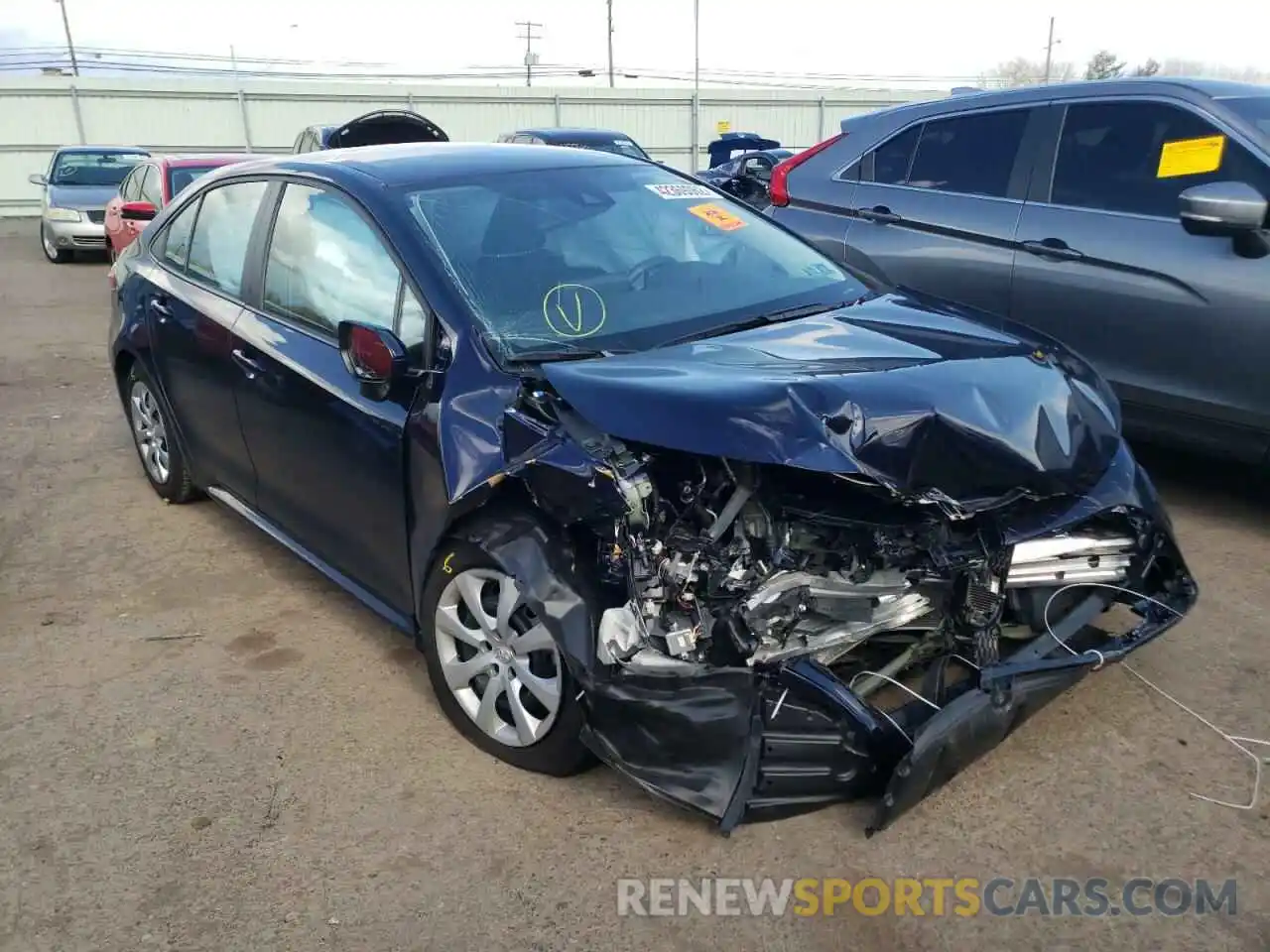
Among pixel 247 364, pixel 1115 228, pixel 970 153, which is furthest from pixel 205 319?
pixel 1115 228

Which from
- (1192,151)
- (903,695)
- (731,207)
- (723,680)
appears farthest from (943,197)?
(723,680)

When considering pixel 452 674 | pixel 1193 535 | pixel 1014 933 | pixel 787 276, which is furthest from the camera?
pixel 1193 535

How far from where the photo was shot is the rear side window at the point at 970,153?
5.01 meters

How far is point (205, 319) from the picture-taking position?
4184 millimetres

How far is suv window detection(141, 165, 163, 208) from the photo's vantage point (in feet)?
34.0

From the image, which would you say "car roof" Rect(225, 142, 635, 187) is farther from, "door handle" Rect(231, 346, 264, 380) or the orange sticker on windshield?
"door handle" Rect(231, 346, 264, 380)

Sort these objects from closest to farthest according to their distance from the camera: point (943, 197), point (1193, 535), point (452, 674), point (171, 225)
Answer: point (452, 674) → point (1193, 535) → point (171, 225) → point (943, 197)

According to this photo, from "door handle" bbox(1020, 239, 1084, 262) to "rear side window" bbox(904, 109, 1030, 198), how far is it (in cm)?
35

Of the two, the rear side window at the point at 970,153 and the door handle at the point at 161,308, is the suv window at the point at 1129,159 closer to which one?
the rear side window at the point at 970,153

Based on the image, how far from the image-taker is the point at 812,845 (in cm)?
267

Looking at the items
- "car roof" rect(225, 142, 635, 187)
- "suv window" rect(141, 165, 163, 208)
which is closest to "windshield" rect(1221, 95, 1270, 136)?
"car roof" rect(225, 142, 635, 187)

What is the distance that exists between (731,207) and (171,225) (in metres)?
2.58

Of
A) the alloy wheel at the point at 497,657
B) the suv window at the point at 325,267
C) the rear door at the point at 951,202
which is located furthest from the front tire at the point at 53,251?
the alloy wheel at the point at 497,657

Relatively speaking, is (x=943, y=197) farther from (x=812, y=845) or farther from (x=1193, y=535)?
(x=812, y=845)
